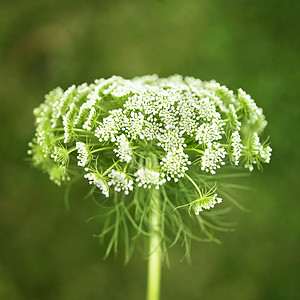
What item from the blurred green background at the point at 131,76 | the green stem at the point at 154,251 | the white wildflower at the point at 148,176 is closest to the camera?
the white wildflower at the point at 148,176

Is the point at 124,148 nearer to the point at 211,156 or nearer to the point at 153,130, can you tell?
the point at 153,130

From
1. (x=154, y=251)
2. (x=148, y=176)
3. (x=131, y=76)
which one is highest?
(x=131, y=76)

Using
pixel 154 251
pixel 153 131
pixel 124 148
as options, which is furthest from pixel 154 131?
pixel 154 251

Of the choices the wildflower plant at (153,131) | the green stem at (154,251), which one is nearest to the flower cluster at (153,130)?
the wildflower plant at (153,131)

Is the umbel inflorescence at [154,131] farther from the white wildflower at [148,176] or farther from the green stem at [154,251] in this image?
the green stem at [154,251]

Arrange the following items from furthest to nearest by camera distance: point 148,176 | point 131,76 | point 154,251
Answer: point 131,76 < point 154,251 < point 148,176

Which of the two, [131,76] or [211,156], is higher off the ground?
[131,76]

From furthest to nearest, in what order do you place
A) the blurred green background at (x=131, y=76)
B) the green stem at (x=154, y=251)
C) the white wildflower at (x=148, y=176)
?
the blurred green background at (x=131, y=76), the green stem at (x=154, y=251), the white wildflower at (x=148, y=176)
